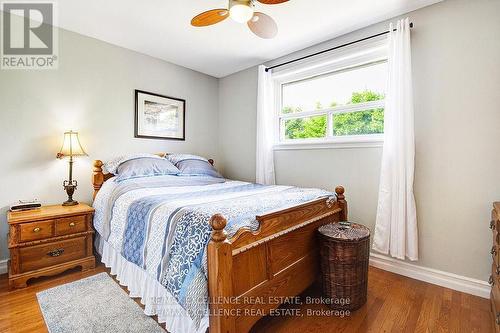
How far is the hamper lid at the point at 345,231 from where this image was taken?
5.69ft

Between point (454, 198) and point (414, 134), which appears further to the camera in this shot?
point (414, 134)

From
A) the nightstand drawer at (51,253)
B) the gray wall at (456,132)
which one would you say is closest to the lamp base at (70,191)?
the nightstand drawer at (51,253)

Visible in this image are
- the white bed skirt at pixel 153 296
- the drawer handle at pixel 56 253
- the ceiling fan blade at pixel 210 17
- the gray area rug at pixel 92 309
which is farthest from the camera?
the drawer handle at pixel 56 253

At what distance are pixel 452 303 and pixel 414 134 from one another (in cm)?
140

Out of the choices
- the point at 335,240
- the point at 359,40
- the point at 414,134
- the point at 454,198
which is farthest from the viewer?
the point at 359,40

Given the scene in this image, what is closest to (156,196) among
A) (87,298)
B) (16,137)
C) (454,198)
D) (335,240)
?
(87,298)

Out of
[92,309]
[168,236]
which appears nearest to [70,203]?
[92,309]

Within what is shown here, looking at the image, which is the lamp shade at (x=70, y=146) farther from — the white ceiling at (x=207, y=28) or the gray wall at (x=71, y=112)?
the white ceiling at (x=207, y=28)

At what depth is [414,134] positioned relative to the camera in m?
2.26

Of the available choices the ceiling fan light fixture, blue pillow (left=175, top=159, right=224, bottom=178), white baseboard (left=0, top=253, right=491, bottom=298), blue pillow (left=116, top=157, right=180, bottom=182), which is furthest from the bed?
the ceiling fan light fixture

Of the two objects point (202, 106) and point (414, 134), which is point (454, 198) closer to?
point (414, 134)

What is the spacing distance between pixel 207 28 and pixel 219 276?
250 centimetres

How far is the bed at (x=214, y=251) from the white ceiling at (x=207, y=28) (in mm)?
1703

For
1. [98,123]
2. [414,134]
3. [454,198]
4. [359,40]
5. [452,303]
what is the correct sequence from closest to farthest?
[452,303] → [454,198] → [414,134] → [359,40] → [98,123]
